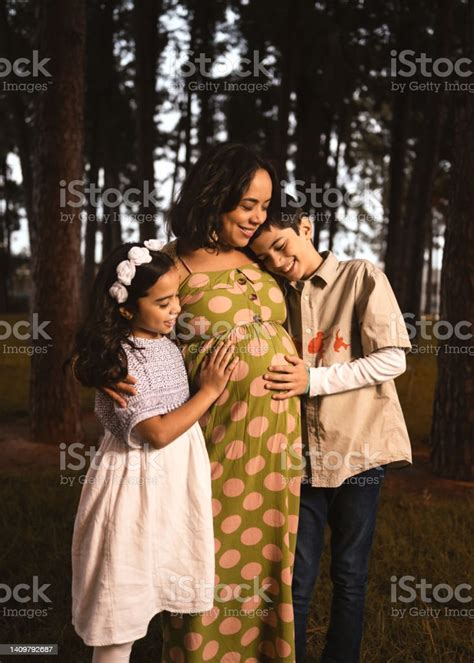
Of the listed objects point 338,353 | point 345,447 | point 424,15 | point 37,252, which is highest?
point 424,15

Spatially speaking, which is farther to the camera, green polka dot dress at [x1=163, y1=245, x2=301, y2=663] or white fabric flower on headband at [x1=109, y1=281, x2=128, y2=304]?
green polka dot dress at [x1=163, y1=245, x2=301, y2=663]

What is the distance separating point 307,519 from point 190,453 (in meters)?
0.70

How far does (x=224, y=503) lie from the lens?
255 cm

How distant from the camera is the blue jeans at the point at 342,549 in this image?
8.80 ft

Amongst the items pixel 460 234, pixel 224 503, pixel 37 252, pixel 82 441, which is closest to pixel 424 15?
pixel 460 234

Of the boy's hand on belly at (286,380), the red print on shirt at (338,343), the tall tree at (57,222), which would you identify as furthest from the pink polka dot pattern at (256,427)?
the tall tree at (57,222)

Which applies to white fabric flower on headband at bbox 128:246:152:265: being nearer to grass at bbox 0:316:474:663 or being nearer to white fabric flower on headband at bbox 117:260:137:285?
white fabric flower on headband at bbox 117:260:137:285

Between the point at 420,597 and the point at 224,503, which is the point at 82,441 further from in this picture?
the point at 224,503

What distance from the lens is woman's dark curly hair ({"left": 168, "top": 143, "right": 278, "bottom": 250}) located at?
2.57 meters

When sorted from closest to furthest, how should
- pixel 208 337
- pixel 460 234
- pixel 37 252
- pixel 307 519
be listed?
pixel 208 337, pixel 307 519, pixel 460 234, pixel 37 252

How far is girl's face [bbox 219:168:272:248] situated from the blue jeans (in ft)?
3.65

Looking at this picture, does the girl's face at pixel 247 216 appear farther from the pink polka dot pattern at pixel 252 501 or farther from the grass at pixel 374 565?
the grass at pixel 374 565

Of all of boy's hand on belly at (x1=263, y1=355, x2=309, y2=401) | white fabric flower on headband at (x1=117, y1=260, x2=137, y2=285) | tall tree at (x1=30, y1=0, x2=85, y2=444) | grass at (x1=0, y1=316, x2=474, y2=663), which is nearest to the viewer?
white fabric flower on headband at (x1=117, y1=260, x2=137, y2=285)

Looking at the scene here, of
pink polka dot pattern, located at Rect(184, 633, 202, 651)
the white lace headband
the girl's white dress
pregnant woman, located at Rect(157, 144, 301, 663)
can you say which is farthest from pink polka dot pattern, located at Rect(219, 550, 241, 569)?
the white lace headband
